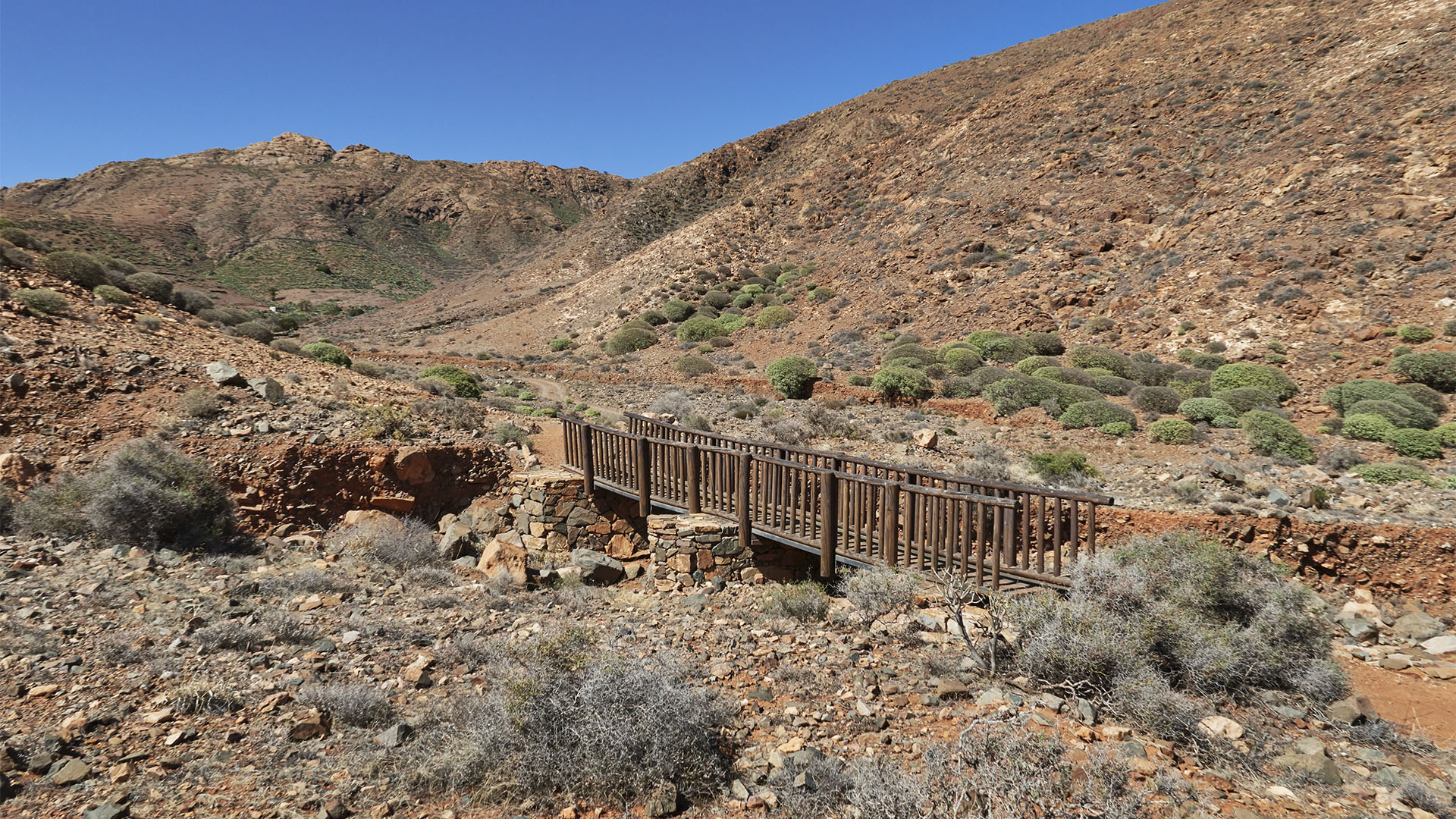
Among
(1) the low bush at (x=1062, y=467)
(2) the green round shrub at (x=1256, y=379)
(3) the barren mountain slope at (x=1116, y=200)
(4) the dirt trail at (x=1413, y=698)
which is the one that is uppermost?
(3) the barren mountain slope at (x=1116, y=200)

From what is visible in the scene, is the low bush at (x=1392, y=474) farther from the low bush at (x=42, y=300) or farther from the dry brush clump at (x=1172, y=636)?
the low bush at (x=42, y=300)

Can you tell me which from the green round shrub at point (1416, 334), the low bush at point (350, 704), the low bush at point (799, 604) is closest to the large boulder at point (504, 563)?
the low bush at point (799, 604)

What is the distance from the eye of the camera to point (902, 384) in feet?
62.0

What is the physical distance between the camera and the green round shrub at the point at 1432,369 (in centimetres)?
1537

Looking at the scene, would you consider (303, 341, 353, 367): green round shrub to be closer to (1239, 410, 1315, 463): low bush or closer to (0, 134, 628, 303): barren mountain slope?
(1239, 410, 1315, 463): low bush

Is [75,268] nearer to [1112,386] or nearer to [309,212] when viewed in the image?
[1112,386]

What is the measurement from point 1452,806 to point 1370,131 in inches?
1208

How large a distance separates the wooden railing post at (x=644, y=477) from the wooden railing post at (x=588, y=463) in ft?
3.13

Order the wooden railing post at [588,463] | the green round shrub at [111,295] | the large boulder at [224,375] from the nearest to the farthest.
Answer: the wooden railing post at [588,463], the large boulder at [224,375], the green round shrub at [111,295]

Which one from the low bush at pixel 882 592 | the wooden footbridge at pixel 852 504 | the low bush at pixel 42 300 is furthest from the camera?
the low bush at pixel 42 300

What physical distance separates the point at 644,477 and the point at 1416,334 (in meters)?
21.8

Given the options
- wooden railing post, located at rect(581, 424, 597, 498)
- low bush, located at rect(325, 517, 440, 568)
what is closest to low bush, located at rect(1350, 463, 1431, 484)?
wooden railing post, located at rect(581, 424, 597, 498)

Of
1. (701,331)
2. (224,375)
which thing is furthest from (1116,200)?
(224,375)

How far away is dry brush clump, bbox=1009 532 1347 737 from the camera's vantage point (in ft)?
14.7
